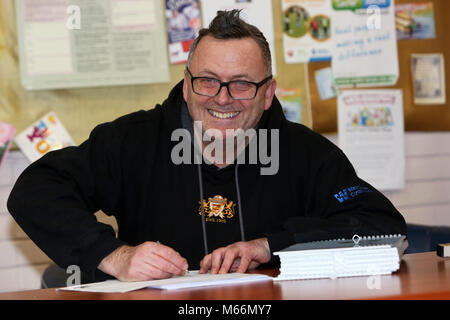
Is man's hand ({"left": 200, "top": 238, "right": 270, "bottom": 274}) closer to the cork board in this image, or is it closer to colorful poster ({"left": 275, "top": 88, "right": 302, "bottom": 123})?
colorful poster ({"left": 275, "top": 88, "right": 302, "bottom": 123})

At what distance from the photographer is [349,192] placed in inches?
81.7

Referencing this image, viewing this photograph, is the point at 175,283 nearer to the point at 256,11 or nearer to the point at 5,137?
the point at 5,137

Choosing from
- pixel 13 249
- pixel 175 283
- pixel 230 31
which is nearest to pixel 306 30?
pixel 230 31

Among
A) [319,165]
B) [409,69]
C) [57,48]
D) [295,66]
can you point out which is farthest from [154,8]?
[409,69]

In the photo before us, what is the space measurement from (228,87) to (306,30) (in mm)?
1231

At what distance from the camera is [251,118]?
2266 mm

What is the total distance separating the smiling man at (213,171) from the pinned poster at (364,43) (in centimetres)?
112

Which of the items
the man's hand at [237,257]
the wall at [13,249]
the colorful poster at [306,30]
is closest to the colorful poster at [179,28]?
the colorful poster at [306,30]

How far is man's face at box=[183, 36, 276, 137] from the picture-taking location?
7.03 ft

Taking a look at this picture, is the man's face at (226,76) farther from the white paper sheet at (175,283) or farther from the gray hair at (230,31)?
the white paper sheet at (175,283)

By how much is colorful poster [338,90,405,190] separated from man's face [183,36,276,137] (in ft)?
3.92

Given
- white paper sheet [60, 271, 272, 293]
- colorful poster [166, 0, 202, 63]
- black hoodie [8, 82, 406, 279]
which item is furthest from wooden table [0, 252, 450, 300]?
colorful poster [166, 0, 202, 63]

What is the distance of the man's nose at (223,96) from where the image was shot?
215 cm

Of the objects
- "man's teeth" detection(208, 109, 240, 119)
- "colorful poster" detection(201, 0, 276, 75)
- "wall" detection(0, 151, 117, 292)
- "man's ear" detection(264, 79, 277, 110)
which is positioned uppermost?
"colorful poster" detection(201, 0, 276, 75)
